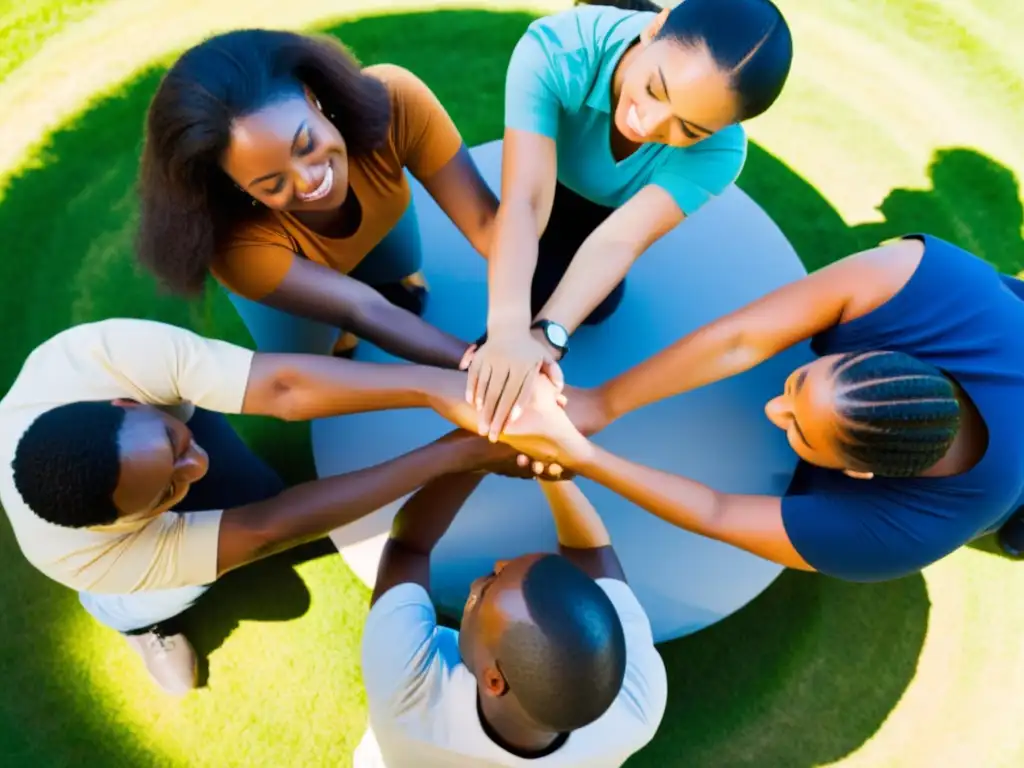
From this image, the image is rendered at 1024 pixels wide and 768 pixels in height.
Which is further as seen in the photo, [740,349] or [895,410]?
[740,349]

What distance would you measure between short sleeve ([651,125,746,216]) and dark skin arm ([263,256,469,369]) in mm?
636

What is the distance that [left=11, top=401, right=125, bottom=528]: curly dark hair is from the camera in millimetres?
1304

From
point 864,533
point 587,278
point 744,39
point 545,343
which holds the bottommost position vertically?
point 864,533

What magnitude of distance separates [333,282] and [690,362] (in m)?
0.86

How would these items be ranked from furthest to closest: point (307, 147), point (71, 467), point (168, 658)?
1. point (168, 658)
2. point (307, 147)
3. point (71, 467)

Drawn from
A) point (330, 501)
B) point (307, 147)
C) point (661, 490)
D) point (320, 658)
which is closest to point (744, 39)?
point (307, 147)

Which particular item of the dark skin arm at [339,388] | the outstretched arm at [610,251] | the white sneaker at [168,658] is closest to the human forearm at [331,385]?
the dark skin arm at [339,388]

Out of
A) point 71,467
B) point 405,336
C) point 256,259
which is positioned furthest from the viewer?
point 405,336

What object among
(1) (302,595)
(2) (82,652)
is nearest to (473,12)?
(1) (302,595)

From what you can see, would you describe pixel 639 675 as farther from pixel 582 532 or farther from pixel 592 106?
pixel 592 106

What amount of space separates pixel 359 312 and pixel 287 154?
1.51 feet

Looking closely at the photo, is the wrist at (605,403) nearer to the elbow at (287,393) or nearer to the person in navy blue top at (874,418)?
the person in navy blue top at (874,418)

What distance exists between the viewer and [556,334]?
1729 millimetres

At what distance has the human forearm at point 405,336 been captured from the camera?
1.78 metres
